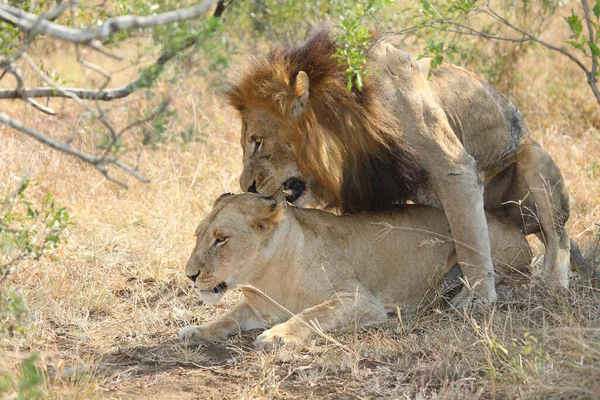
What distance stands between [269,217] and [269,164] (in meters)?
0.29

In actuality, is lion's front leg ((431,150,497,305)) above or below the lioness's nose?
below

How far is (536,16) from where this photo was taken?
8.25 meters

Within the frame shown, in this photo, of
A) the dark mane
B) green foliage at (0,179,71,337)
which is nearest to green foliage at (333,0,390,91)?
the dark mane

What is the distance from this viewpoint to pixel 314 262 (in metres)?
4.14

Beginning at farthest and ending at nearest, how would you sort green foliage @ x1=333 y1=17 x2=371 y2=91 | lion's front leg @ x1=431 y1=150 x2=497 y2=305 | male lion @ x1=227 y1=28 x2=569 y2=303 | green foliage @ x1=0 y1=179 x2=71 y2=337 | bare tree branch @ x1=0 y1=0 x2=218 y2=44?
lion's front leg @ x1=431 y1=150 x2=497 y2=305
male lion @ x1=227 y1=28 x2=569 y2=303
green foliage @ x1=333 y1=17 x2=371 y2=91
green foliage @ x1=0 y1=179 x2=71 y2=337
bare tree branch @ x1=0 y1=0 x2=218 y2=44

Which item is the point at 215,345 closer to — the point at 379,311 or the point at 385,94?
the point at 379,311

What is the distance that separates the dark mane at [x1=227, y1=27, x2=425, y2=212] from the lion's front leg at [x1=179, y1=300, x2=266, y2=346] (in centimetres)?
70

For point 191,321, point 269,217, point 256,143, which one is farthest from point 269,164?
point 191,321

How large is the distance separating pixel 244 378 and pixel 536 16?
5.83 metres

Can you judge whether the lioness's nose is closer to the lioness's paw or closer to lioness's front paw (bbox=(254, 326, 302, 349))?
lioness's front paw (bbox=(254, 326, 302, 349))

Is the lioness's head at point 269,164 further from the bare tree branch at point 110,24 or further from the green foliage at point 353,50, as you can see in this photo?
the bare tree branch at point 110,24

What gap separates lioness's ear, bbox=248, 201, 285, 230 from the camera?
400cm

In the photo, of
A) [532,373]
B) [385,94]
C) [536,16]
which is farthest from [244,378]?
[536,16]

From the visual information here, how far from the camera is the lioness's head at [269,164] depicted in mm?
4133
